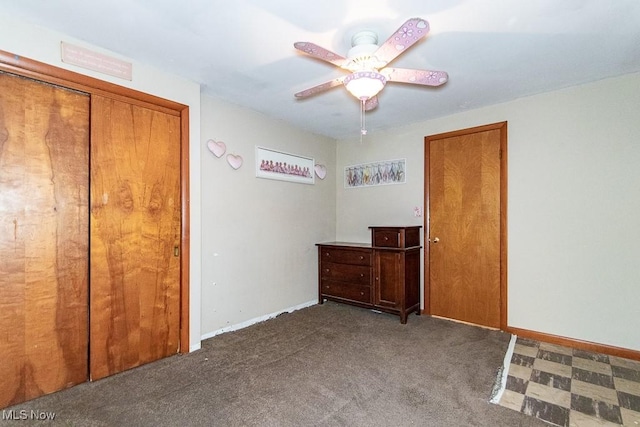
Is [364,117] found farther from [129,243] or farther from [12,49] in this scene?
[12,49]

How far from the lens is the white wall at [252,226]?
10.3 feet

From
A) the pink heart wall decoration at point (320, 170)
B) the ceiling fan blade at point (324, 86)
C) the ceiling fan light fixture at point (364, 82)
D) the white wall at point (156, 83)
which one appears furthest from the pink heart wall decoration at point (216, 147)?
the ceiling fan light fixture at point (364, 82)

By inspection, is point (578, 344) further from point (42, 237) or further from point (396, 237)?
point (42, 237)

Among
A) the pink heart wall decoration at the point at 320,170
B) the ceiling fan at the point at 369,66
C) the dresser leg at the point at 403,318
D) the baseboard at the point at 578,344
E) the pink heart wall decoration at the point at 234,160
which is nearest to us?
the ceiling fan at the point at 369,66

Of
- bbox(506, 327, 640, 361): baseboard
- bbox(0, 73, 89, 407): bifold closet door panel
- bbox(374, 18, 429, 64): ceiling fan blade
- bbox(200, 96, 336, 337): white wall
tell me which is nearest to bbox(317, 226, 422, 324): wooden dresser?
bbox(200, 96, 336, 337): white wall

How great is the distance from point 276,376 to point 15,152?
2.26 m

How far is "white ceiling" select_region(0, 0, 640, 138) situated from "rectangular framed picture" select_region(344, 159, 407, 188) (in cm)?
118

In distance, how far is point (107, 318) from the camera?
2311mm

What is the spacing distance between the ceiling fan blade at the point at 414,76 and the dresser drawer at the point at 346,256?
2.23 m

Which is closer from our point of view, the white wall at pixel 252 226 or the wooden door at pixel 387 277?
the white wall at pixel 252 226

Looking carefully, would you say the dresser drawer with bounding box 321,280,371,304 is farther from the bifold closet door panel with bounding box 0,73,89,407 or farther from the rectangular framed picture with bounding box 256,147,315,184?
the bifold closet door panel with bounding box 0,73,89,407

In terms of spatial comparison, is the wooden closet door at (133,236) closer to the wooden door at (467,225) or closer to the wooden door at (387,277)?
the wooden door at (387,277)

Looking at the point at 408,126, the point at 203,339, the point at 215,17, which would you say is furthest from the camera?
the point at 408,126

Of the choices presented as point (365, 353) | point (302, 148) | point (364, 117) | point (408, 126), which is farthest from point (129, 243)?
point (408, 126)
